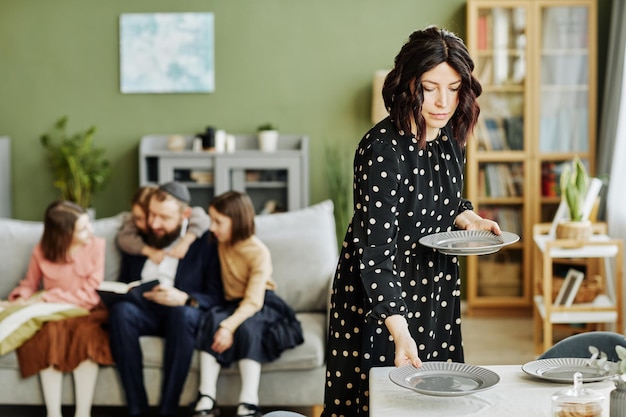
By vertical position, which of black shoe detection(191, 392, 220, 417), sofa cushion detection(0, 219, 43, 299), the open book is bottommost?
black shoe detection(191, 392, 220, 417)

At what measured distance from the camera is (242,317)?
3600 millimetres

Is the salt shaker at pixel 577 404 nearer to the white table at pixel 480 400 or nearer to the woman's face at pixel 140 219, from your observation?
the white table at pixel 480 400

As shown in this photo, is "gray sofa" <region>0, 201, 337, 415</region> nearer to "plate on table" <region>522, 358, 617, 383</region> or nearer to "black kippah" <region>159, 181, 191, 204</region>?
"black kippah" <region>159, 181, 191, 204</region>

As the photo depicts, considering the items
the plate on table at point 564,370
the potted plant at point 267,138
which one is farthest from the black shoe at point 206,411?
the potted plant at point 267,138

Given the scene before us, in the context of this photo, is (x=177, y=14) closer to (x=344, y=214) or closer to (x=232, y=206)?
(x=344, y=214)

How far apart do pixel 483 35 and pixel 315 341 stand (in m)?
2.73

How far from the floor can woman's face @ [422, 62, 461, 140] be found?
222cm

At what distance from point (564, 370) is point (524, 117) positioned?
3863 millimetres

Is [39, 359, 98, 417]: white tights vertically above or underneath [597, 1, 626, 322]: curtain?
underneath

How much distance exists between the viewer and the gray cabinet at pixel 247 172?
5570 mm

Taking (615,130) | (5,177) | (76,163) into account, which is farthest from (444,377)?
(5,177)

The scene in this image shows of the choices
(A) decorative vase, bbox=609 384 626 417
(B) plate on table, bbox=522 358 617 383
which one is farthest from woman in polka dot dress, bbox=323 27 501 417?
(A) decorative vase, bbox=609 384 626 417

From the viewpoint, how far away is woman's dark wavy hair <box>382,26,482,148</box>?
1.84 m

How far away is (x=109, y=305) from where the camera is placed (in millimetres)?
3727
